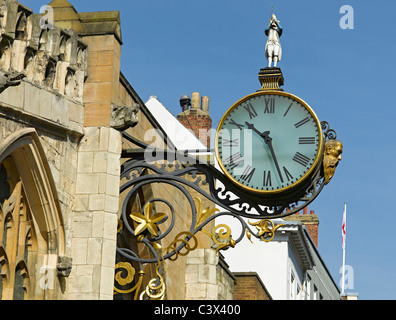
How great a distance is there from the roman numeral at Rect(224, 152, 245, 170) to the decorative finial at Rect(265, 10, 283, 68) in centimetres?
146

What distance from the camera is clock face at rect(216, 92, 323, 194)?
13734mm

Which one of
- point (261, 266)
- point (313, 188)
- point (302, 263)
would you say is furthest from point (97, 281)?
point (302, 263)

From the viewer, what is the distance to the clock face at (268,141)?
13734mm

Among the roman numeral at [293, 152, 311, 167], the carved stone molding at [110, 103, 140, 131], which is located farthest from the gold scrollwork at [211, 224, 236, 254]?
the carved stone molding at [110, 103, 140, 131]

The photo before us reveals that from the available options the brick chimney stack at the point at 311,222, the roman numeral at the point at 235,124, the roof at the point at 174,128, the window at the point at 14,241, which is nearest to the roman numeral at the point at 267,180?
the roman numeral at the point at 235,124

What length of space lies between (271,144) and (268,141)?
55 millimetres

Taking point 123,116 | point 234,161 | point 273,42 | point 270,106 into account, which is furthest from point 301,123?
point 123,116

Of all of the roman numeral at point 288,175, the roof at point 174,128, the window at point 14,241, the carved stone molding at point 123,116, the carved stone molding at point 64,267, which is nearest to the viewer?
the window at point 14,241

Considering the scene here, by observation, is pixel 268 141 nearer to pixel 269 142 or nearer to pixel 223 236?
pixel 269 142

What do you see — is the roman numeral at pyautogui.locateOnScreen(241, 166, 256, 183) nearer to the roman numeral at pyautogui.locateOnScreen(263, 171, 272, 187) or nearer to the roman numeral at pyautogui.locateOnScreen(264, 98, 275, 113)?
the roman numeral at pyautogui.locateOnScreen(263, 171, 272, 187)

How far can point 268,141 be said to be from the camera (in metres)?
13.9

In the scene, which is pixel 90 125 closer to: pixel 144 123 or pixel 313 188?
pixel 313 188

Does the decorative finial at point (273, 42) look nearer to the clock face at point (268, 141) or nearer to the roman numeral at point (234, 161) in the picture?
the clock face at point (268, 141)
